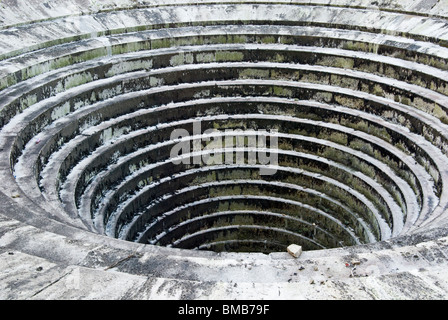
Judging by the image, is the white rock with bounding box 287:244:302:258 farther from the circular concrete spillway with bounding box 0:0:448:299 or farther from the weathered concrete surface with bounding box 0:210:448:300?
the circular concrete spillway with bounding box 0:0:448:299

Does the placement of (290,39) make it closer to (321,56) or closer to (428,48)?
(321,56)

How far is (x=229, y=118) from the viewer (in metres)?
20.5

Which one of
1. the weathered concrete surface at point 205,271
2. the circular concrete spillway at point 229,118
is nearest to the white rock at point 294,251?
the weathered concrete surface at point 205,271

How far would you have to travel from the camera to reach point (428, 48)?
18.4m

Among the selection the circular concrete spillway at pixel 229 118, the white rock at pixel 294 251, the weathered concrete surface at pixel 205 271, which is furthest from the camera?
the circular concrete spillway at pixel 229 118

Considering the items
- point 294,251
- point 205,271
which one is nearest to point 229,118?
point 294,251

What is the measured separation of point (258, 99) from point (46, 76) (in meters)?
8.46

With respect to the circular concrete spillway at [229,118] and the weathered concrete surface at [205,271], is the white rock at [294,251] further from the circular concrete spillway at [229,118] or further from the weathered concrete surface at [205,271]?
the circular concrete spillway at [229,118]

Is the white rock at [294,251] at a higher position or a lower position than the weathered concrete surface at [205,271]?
higher

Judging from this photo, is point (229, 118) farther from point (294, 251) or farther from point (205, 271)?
point (205, 271)

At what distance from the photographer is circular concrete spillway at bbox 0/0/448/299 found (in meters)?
15.7

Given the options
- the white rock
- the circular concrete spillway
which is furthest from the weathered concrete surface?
the circular concrete spillway

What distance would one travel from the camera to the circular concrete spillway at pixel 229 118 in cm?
1566
